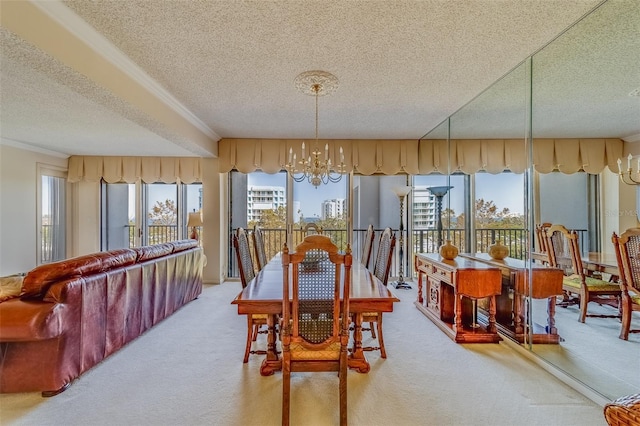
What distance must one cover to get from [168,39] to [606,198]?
3.61 m

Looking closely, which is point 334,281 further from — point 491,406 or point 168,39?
point 168,39

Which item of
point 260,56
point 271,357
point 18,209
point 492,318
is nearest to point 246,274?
point 271,357

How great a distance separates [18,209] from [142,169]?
6.62 feet

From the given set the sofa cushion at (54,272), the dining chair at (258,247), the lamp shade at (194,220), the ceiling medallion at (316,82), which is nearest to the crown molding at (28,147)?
the lamp shade at (194,220)

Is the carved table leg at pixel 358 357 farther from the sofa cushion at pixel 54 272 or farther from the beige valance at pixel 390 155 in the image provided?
the beige valance at pixel 390 155

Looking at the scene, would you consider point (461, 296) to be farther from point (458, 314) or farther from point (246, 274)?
point (246, 274)

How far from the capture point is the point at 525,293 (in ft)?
9.15

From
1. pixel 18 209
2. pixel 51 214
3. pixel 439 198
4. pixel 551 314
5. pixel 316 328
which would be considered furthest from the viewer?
pixel 51 214

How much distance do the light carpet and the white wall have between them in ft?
13.2

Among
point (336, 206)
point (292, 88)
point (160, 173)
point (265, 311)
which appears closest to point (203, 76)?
point (292, 88)

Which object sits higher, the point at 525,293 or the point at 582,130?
the point at 582,130

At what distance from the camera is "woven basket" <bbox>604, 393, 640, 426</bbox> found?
1.04 m

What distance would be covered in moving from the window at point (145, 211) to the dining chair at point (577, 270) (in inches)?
234

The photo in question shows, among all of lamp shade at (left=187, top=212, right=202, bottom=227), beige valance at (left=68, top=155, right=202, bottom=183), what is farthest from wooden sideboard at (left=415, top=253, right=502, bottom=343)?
beige valance at (left=68, top=155, right=202, bottom=183)
